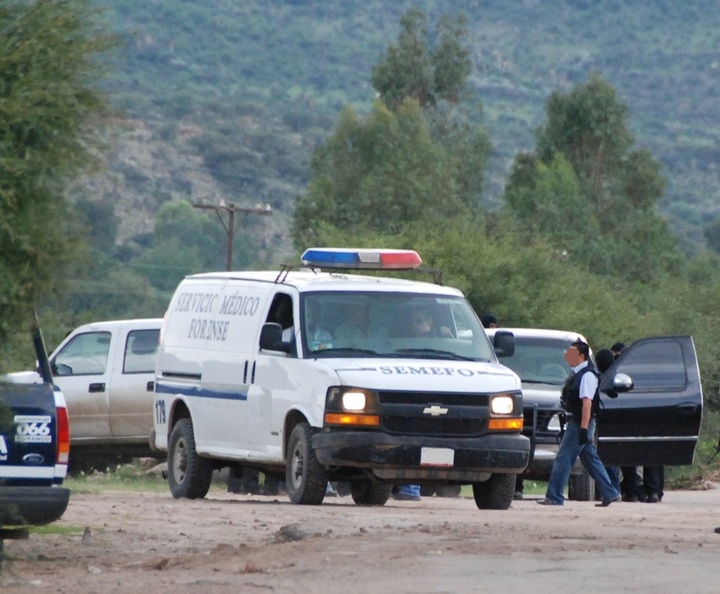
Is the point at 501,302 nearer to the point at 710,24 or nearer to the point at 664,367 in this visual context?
the point at 664,367

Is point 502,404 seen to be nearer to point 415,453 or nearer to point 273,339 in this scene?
point 415,453

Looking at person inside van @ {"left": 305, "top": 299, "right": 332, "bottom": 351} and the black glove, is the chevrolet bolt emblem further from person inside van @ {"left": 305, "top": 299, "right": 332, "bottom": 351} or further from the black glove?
the black glove

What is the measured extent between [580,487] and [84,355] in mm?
6174

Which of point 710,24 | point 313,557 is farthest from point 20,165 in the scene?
point 710,24

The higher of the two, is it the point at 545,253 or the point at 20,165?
the point at 20,165

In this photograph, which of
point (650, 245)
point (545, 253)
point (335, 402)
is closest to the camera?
point (335, 402)

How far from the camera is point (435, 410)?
15.1 meters

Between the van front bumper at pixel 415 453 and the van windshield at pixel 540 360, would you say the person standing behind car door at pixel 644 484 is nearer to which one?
the van windshield at pixel 540 360

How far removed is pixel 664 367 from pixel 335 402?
21.5 ft

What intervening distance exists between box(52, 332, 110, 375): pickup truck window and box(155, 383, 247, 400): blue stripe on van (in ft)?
10.4

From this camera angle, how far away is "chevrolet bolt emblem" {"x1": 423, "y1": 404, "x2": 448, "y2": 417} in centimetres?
1510

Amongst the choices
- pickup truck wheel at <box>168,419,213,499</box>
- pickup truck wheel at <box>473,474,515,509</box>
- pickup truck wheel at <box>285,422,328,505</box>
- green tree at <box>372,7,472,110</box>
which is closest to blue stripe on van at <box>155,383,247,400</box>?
pickup truck wheel at <box>168,419,213,499</box>

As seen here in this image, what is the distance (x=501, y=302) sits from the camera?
4262cm

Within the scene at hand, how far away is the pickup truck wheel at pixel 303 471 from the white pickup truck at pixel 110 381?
17.3 feet
